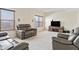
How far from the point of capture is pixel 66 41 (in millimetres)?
2650

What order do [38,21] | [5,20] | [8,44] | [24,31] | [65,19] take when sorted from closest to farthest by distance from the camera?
1. [8,44]
2. [5,20]
3. [24,31]
4. [65,19]
5. [38,21]

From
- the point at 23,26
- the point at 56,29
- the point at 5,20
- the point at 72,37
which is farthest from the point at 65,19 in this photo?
the point at 5,20

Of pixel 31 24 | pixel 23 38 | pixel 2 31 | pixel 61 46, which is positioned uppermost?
pixel 31 24

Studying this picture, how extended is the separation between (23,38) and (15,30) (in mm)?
311

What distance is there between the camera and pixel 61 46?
2736 millimetres

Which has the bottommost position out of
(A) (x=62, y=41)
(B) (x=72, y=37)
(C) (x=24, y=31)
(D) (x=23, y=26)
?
(A) (x=62, y=41)

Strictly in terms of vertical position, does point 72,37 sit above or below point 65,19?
below

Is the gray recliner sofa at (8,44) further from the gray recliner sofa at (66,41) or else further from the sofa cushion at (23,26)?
the gray recliner sofa at (66,41)

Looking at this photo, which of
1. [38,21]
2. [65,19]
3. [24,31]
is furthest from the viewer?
[38,21]

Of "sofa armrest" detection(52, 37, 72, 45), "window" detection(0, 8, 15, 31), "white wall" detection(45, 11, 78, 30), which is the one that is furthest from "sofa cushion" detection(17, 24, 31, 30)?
"sofa armrest" detection(52, 37, 72, 45)

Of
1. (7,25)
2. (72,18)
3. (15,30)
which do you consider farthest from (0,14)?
(72,18)

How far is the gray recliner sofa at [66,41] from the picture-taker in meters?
2.51

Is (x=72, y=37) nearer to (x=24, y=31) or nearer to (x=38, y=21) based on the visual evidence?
(x=38, y=21)
